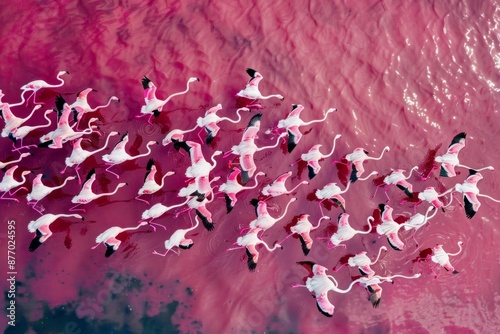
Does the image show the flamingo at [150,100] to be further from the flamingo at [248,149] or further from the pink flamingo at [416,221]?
the pink flamingo at [416,221]

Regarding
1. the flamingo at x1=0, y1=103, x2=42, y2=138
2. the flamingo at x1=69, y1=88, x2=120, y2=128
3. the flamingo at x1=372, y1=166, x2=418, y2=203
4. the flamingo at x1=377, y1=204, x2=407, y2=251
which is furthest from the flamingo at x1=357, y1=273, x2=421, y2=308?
the flamingo at x1=0, y1=103, x2=42, y2=138

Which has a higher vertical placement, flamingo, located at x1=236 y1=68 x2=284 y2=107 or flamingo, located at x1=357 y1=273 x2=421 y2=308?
flamingo, located at x1=236 y1=68 x2=284 y2=107

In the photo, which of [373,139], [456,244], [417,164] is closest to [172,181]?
[373,139]

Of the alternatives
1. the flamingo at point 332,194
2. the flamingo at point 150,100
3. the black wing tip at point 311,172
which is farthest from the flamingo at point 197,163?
the flamingo at point 332,194

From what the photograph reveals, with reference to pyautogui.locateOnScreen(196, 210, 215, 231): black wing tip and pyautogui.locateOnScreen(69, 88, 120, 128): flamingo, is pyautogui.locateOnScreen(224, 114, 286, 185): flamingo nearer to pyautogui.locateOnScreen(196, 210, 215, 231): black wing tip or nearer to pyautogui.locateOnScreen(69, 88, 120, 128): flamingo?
pyautogui.locateOnScreen(196, 210, 215, 231): black wing tip

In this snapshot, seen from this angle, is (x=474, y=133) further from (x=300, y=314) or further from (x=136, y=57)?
(x=136, y=57)
